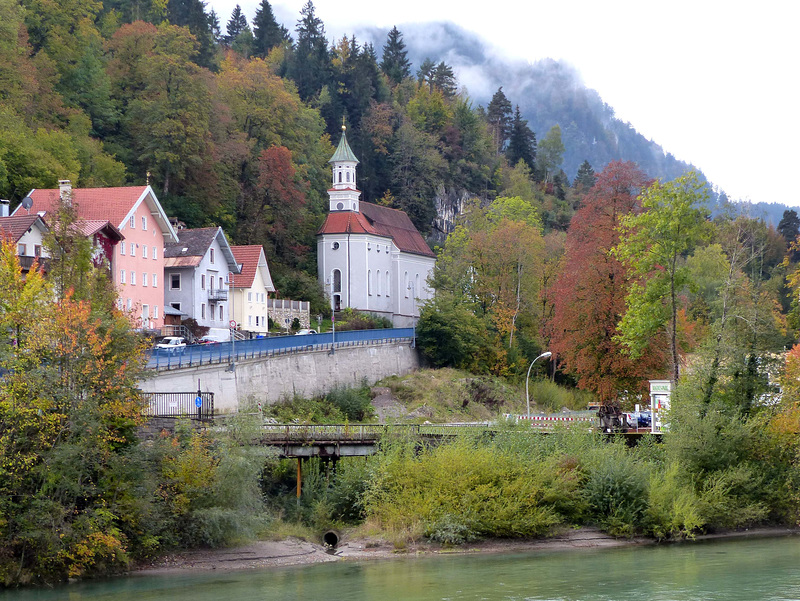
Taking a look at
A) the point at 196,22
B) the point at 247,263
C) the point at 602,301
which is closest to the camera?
the point at 602,301

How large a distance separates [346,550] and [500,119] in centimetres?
13947

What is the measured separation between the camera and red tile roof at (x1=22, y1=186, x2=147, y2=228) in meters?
64.1

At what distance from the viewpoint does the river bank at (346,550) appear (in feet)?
120

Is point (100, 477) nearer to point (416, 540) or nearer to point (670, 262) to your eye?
point (416, 540)

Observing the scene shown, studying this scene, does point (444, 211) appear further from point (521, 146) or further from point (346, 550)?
point (346, 550)

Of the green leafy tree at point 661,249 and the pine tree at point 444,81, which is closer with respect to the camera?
the green leafy tree at point 661,249

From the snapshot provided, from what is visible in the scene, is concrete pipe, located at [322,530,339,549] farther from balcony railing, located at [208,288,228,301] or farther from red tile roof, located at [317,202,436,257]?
red tile roof, located at [317,202,436,257]

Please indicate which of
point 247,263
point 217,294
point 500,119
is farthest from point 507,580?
point 500,119

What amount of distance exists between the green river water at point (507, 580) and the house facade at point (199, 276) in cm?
3808

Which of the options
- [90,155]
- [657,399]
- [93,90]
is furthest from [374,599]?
[93,90]

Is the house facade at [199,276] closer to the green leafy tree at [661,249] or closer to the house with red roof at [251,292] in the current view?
the house with red roof at [251,292]

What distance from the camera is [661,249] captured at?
51250mm

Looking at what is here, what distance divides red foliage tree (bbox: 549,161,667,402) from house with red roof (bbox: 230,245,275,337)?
28071 millimetres

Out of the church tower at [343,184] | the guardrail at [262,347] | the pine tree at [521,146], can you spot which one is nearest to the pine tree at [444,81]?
the pine tree at [521,146]
